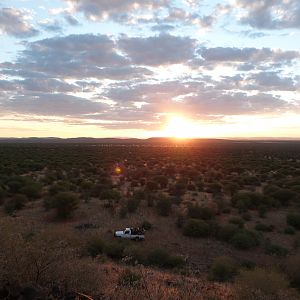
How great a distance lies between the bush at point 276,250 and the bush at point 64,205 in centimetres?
→ 1114

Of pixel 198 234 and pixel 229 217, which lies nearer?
pixel 198 234

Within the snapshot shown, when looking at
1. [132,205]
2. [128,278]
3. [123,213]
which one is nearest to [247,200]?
[132,205]

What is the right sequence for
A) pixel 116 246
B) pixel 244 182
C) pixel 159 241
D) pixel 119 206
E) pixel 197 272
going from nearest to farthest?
pixel 197 272, pixel 116 246, pixel 159 241, pixel 119 206, pixel 244 182

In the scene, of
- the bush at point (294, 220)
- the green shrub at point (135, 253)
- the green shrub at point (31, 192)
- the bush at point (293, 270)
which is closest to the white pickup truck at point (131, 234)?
the green shrub at point (135, 253)

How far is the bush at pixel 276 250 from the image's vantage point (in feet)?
57.5

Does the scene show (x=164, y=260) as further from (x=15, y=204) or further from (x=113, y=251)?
(x=15, y=204)

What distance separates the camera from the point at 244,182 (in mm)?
40688

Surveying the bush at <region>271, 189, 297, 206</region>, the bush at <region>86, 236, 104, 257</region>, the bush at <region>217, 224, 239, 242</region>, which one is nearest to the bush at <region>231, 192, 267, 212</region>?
the bush at <region>271, 189, 297, 206</region>

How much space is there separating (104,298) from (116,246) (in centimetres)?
744

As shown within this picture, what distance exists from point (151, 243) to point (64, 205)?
6873mm

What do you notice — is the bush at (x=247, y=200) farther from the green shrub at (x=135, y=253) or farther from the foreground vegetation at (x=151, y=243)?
the green shrub at (x=135, y=253)

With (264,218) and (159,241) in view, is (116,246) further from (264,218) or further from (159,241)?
(264,218)

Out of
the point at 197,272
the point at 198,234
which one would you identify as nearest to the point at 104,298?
the point at 197,272

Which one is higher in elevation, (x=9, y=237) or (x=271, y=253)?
(x=9, y=237)
